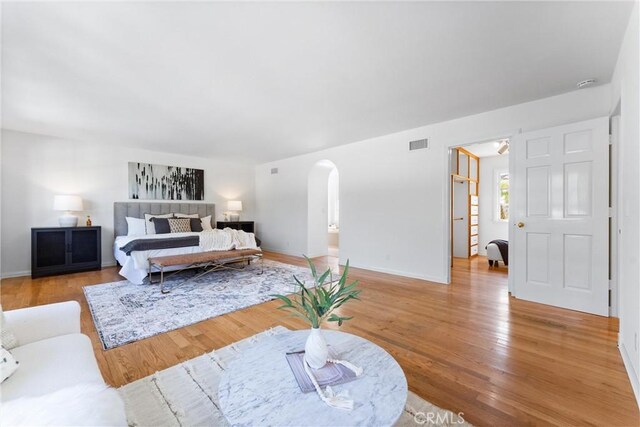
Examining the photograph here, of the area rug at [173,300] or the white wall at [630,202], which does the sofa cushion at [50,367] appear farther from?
the white wall at [630,202]

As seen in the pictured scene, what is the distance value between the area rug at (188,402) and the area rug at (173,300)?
770 millimetres

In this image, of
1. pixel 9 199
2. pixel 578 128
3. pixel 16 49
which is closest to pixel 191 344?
pixel 16 49

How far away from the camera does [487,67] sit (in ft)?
8.15

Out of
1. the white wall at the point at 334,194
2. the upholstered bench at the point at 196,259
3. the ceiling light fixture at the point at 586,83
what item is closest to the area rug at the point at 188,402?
the upholstered bench at the point at 196,259

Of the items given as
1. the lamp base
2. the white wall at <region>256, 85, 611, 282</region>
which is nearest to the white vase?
the white wall at <region>256, 85, 611, 282</region>

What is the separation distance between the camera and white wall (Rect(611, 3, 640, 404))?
1.70 m

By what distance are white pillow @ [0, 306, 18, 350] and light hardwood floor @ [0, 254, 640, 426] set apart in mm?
643

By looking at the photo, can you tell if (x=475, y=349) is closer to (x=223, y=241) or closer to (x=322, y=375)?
(x=322, y=375)

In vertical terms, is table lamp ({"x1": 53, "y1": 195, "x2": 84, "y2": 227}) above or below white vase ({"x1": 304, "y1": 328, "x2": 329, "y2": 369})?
above

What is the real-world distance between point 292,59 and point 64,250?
5.03 m

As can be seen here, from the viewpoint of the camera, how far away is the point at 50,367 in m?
1.16

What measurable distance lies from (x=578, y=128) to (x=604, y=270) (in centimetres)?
152

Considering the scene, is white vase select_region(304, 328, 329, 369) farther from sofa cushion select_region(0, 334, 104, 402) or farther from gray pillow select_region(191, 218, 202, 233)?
gray pillow select_region(191, 218, 202, 233)

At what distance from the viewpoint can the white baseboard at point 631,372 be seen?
1.58m
